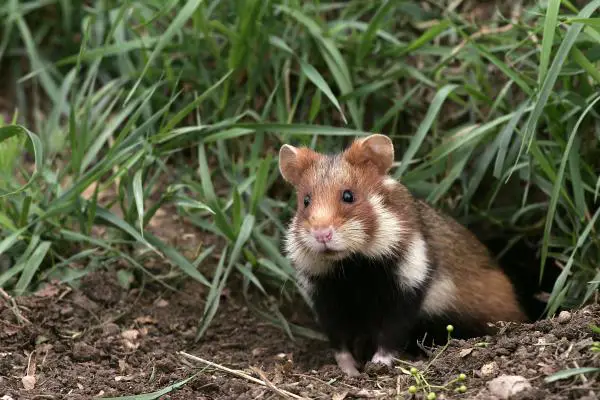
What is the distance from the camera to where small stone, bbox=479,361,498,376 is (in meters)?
3.86

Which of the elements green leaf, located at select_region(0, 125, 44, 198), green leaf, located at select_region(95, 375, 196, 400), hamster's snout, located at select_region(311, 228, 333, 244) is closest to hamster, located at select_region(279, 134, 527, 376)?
hamster's snout, located at select_region(311, 228, 333, 244)

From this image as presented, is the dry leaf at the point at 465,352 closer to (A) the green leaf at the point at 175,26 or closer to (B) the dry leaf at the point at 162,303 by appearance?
(B) the dry leaf at the point at 162,303

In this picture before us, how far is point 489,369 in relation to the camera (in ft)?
12.8

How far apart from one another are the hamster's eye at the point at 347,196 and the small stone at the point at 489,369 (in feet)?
3.56

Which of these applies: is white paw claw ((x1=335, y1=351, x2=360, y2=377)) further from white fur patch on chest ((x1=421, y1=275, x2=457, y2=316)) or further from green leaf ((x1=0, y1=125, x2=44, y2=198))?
green leaf ((x1=0, y1=125, x2=44, y2=198))

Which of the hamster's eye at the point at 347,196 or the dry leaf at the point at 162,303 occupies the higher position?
the hamster's eye at the point at 347,196

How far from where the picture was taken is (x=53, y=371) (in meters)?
4.41

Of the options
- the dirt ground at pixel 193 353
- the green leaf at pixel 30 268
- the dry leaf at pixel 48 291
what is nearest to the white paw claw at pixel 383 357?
the dirt ground at pixel 193 353

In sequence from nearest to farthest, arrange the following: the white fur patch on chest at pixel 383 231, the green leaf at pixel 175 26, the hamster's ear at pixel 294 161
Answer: the white fur patch on chest at pixel 383 231, the hamster's ear at pixel 294 161, the green leaf at pixel 175 26

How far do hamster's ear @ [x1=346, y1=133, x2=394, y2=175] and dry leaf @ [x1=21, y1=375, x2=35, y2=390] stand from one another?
76.7 inches

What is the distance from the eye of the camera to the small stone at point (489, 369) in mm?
3859

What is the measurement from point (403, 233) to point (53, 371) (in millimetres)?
1911

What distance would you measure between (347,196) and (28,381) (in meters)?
1.82

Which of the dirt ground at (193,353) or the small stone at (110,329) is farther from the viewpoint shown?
the small stone at (110,329)
